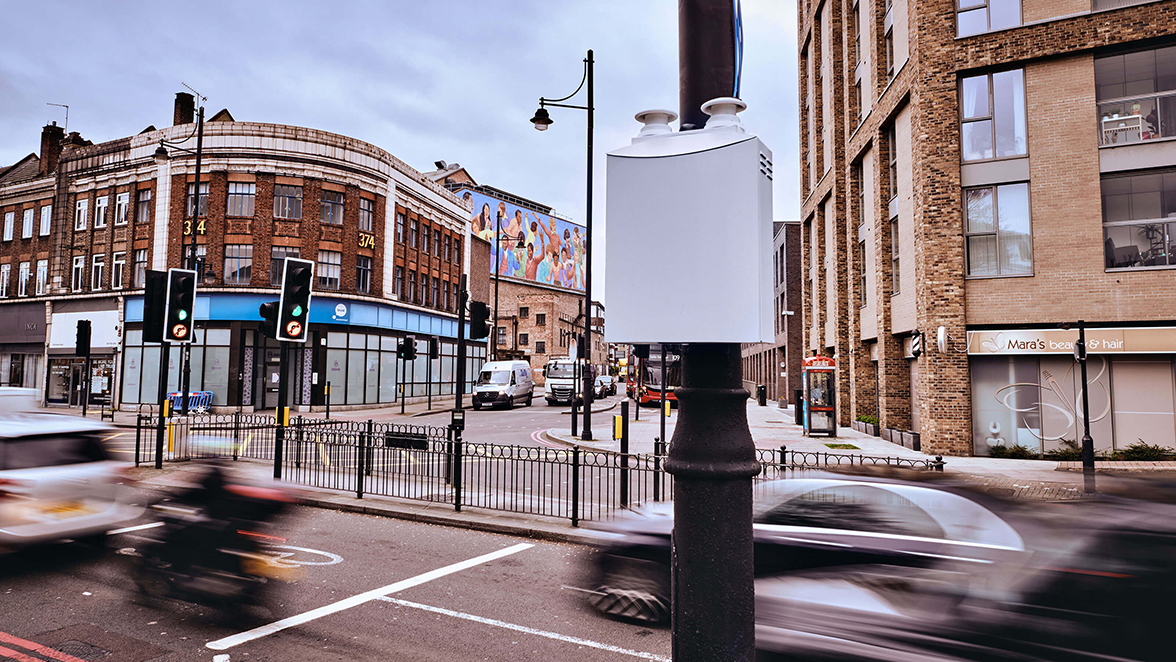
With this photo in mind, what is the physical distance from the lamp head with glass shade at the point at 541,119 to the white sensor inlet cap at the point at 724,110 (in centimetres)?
1834

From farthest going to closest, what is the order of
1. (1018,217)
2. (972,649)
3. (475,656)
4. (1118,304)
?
(1018,217) < (1118,304) < (475,656) < (972,649)

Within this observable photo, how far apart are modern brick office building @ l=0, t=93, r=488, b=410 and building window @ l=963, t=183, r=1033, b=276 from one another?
28.8 metres

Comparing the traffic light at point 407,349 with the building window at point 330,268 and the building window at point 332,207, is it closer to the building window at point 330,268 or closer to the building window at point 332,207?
the building window at point 330,268

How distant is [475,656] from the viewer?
482 centimetres

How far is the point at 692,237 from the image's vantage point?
190 centimetres

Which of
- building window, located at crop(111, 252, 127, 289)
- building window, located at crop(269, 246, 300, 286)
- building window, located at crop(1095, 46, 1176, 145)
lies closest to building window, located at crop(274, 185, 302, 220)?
building window, located at crop(269, 246, 300, 286)

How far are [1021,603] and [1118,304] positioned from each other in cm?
1714

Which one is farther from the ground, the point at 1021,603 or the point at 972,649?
the point at 1021,603

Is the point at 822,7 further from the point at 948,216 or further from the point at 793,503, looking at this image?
the point at 793,503

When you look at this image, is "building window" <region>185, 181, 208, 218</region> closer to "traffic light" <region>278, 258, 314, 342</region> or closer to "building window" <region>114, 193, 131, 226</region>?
"building window" <region>114, 193, 131, 226</region>

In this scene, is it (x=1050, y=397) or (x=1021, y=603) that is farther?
(x=1050, y=397)

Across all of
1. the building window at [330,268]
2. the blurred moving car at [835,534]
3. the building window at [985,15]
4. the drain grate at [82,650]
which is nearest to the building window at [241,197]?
the building window at [330,268]

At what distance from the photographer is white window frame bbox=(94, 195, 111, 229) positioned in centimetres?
3681

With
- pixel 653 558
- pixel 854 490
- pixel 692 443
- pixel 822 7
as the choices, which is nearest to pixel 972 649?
pixel 854 490
